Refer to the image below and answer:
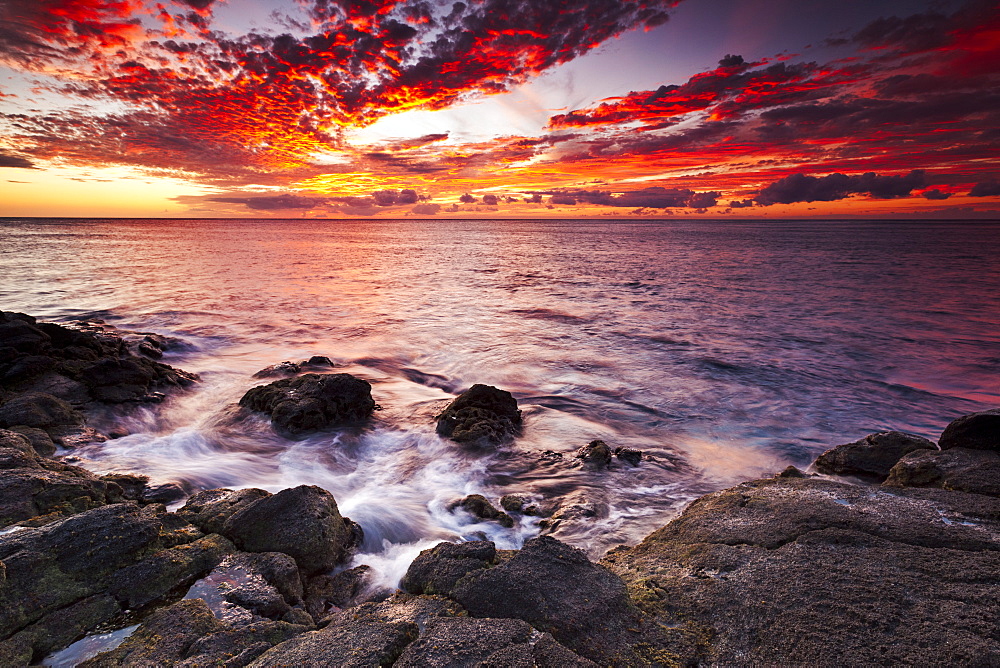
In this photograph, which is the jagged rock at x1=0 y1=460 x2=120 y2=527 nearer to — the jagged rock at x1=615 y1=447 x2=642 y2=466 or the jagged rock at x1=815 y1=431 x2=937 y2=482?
the jagged rock at x1=615 y1=447 x2=642 y2=466

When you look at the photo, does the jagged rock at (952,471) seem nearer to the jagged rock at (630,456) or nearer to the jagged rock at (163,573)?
the jagged rock at (630,456)

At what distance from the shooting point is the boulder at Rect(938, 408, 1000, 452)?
4730 millimetres

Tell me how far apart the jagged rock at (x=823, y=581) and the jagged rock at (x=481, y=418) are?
3865mm

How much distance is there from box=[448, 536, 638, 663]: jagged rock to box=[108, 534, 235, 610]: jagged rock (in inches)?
81.1

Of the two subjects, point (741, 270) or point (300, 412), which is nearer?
point (300, 412)

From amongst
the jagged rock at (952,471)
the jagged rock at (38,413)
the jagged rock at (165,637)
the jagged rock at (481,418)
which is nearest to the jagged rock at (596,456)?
the jagged rock at (481,418)

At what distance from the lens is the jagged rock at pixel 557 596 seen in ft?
9.03

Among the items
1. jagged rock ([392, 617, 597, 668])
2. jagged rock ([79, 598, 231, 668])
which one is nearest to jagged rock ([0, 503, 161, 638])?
jagged rock ([79, 598, 231, 668])

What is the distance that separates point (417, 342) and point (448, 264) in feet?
92.4

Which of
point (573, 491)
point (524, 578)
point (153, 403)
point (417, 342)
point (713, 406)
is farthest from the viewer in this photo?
point (417, 342)

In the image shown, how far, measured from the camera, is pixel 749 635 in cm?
268

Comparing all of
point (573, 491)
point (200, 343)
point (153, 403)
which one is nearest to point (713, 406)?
point (573, 491)

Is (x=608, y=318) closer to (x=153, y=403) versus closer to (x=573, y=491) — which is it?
(x=573, y=491)

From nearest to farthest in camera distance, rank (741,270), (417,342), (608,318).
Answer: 1. (417,342)
2. (608,318)
3. (741,270)
